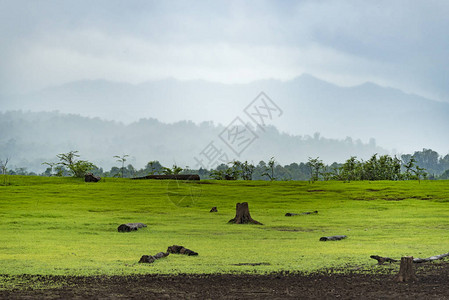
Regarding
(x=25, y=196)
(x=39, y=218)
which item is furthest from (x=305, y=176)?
(x=39, y=218)

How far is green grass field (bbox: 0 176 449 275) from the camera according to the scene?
15.2 m

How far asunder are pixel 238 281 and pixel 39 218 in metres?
20.0

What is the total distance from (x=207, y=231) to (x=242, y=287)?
1348 cm

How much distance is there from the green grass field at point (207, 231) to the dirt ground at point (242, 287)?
961 mm

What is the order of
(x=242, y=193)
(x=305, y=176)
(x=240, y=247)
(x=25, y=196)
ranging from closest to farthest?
(x=240, y=247) < (x=25, y=196) < (x=242, y=193) < (x=305, y=176)

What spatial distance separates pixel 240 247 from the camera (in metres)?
19.0

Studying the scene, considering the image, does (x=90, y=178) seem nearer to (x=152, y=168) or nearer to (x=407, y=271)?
(x=152, y=168)

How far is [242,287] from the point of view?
12.0 m

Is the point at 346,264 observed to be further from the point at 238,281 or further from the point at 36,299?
the point at 36,299

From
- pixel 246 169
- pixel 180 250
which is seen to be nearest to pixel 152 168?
pixel 246 169

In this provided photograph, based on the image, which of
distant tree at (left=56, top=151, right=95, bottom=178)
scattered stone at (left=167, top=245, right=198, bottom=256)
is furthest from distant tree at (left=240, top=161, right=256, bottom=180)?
scattered stone at (left=167, top=245, right=198, bottom=256)

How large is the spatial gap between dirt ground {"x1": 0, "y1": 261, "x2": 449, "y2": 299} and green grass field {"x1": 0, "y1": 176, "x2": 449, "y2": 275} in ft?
3.15

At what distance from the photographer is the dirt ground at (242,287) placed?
1107 centimetres

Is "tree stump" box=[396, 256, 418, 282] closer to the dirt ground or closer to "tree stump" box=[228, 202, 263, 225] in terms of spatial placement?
A: the dirt ground
